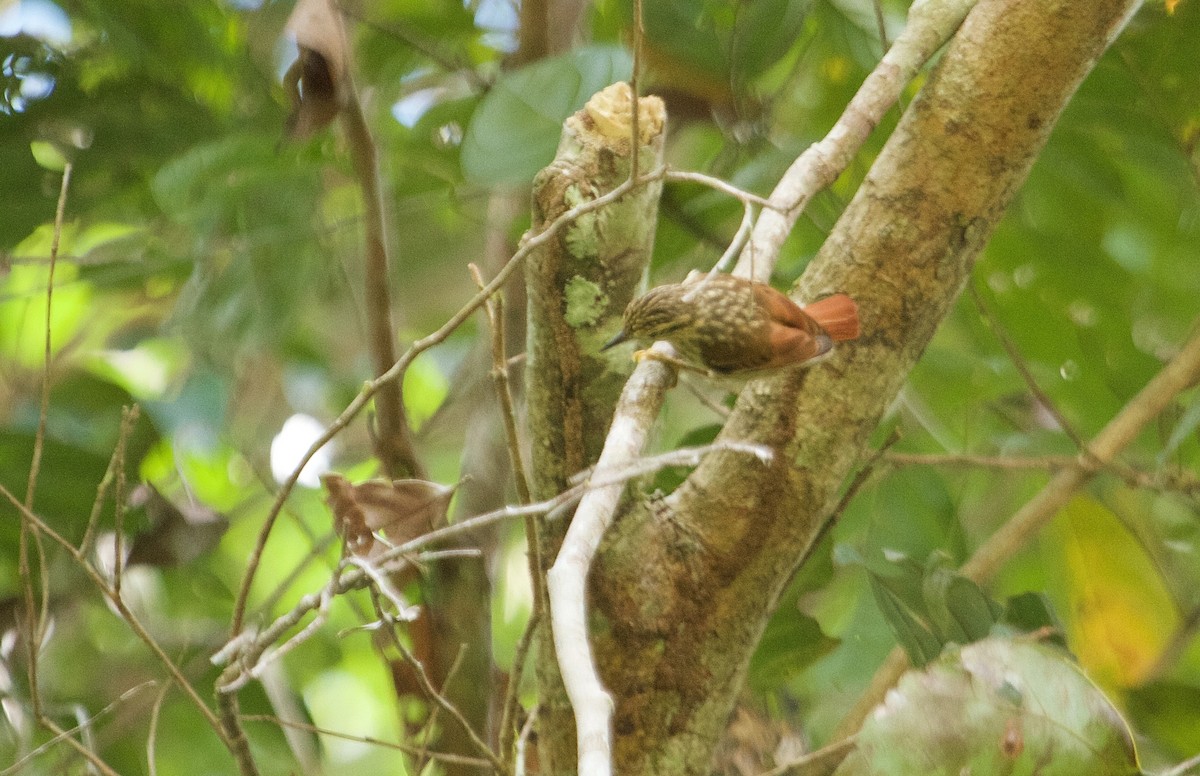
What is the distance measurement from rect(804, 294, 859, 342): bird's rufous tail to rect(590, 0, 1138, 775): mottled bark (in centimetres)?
2

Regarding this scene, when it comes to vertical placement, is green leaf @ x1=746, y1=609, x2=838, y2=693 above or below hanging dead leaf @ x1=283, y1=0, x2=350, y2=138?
below

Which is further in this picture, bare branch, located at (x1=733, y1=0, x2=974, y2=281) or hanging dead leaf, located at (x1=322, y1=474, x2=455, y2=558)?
hanging dead leaf, located at (x1=322, y1=474, x2=455, y2=558)

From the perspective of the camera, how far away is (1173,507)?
2.35 m

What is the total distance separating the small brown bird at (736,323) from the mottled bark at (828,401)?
0.05 metres

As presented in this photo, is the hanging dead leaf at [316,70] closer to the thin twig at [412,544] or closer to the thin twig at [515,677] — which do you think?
the thin twig at [412,544]

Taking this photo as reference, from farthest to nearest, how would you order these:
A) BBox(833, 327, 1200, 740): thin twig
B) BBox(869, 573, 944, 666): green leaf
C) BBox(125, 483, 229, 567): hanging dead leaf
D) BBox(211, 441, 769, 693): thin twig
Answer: BBox(125, 483, 229, 567): hanging dead leaf
BBox(833, 327, 1200, 740): thin twig
BBox(869, 573, 944, 666): green leaf
BBox(211, 441, 769, 693): thin twig

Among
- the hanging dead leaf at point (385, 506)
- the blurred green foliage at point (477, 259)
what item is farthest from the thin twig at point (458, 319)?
the blurred green foliage at point (477, 259)

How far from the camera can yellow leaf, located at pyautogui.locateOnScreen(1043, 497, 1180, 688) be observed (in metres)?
1.80

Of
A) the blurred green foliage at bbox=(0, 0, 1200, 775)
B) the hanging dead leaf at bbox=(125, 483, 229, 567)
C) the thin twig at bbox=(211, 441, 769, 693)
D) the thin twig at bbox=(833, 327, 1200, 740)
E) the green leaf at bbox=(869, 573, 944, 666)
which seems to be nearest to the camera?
the thin twig at bbox=(211, 441, 769, 693)

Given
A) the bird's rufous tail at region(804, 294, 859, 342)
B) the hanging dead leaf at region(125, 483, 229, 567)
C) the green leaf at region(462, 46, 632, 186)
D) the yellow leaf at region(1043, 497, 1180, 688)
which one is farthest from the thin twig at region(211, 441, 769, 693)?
the yellow leaf at region(1043, 497, 1180, 688)

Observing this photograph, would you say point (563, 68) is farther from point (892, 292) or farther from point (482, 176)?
point (892, 292)

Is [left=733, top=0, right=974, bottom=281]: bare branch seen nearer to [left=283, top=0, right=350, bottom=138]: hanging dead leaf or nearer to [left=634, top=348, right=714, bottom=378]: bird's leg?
[left=634, top=348, right=714, bottom=378]: bird's leg

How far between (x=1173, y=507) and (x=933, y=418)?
76 centimetres

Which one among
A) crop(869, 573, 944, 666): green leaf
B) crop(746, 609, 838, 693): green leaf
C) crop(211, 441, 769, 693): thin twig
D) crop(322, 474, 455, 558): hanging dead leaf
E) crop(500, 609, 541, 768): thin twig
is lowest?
crop(746, 609, 838, 693): green leaf
